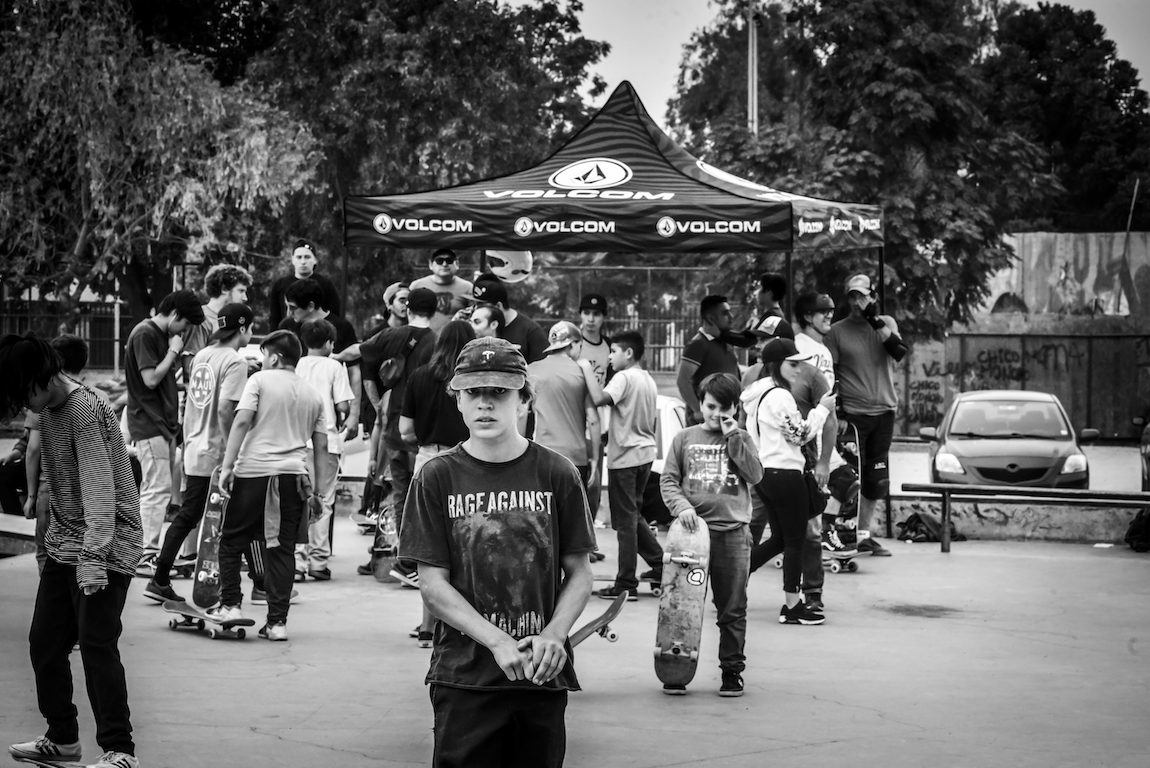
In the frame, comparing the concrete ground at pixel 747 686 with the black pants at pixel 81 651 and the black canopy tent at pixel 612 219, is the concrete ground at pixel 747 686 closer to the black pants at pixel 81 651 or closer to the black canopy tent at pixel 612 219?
the black pants at pixel 81 651

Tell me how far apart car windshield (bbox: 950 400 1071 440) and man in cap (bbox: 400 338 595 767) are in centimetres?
1259

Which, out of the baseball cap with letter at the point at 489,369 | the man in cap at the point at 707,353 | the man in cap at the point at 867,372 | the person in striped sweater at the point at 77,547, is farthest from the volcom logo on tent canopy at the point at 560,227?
the baseball cap with letter at the point at 489,369

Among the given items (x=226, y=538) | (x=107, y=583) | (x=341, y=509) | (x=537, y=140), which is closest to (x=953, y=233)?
(x=537, y=140)

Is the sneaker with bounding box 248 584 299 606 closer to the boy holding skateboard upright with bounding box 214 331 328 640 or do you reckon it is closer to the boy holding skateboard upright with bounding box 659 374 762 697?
the boy holding skateboard upright with bounding box 214 331 328 640

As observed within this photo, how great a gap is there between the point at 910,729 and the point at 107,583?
350cm

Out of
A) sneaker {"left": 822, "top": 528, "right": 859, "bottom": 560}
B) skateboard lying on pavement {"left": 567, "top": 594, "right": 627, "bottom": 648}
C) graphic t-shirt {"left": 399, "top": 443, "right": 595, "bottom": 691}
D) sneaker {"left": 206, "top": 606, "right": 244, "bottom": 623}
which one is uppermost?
graphic t-shirt {"left": 399, "top": 443, "right": 595, "bottom": 691}

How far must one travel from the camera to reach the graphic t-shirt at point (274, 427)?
25.6 ft

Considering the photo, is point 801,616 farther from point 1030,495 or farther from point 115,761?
point 115,761

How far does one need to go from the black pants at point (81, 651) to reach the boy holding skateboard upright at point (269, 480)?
2.47m

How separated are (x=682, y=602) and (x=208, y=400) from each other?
3.68 metres

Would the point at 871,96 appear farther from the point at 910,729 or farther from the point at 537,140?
the point at 910,729

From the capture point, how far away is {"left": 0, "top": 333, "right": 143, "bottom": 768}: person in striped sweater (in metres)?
4.96

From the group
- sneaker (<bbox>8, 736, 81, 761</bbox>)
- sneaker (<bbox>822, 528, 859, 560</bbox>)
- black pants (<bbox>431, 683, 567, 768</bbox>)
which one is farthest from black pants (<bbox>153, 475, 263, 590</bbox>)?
black pants (<bbox>431, 683, 567, 768</bbox>)

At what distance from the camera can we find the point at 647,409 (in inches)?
360
